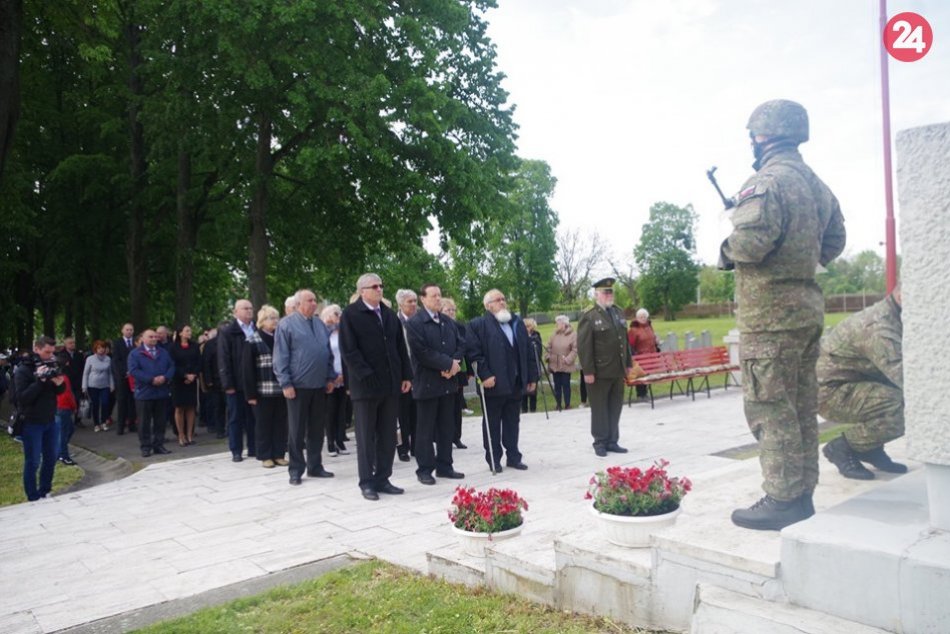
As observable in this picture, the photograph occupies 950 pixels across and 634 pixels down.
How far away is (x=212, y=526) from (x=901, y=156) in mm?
6163

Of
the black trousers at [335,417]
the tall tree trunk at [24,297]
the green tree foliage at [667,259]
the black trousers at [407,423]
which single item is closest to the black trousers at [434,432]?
the black trousers at [407,423]

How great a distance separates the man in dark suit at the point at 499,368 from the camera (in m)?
8.37

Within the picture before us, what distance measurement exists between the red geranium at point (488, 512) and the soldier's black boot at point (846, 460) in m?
2.02

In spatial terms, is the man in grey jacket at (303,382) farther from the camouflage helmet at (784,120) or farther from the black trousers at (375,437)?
the camouflage helmet at (784,120)

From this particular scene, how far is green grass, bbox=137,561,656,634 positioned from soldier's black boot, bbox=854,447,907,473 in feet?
6.91

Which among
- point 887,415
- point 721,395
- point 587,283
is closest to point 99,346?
point 721,395

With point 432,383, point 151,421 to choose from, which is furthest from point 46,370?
point 432,383

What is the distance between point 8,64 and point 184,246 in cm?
1136

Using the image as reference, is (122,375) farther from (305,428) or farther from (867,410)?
(867,410)

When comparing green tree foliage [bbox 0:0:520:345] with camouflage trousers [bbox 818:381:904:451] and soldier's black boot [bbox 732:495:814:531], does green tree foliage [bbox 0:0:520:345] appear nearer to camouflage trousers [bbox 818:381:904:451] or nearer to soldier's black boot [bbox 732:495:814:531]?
camouflage trousers [bbox 818:381:904:451]

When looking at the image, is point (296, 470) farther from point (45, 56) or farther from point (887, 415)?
point (45, 56)

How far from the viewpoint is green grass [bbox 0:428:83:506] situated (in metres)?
9.57

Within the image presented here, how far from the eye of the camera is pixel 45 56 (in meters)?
21.2

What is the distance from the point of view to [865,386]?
15.3ft
